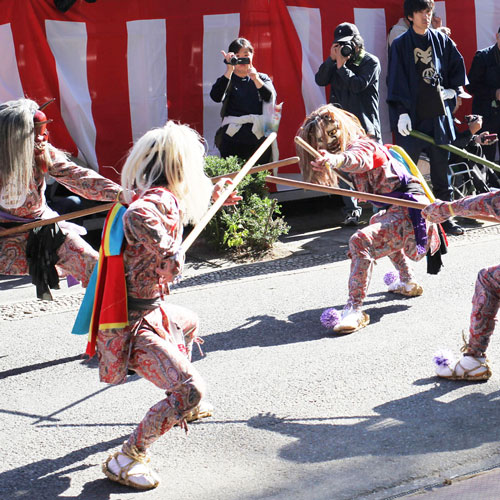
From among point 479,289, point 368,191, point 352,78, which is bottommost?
point 479,289

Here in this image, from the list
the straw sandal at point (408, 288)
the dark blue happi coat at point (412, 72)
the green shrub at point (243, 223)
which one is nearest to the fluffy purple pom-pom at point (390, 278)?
the straw sandal at point (408, 288)

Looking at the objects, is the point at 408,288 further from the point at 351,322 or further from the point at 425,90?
the point at 425,90

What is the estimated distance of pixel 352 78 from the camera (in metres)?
8.28

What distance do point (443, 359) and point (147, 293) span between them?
6.04ft

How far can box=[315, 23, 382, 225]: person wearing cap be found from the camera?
8227 millimetres

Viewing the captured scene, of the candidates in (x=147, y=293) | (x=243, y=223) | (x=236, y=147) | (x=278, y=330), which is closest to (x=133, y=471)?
(x=147, y=293)

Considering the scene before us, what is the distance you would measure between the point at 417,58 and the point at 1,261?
4853mm

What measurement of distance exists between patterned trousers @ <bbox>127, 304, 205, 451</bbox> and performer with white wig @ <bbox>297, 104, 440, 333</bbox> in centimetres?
211

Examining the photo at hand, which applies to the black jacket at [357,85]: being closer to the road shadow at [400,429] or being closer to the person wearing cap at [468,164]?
the person wearing cap at [468,164]

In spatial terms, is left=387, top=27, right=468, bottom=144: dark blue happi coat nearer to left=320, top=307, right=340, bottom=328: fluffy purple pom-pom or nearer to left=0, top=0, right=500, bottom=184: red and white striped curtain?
left=0, top=0, right=500, bottom=184: red and white striped curtain

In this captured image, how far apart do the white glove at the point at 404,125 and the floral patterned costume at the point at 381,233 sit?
7.99 feet

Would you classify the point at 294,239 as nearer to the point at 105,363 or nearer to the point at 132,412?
the point at 132,412

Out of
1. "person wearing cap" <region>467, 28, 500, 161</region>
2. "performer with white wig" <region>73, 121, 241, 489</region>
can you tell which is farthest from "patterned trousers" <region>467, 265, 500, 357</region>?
"person wearing cap" <region>467, 28, 500, 161</region>

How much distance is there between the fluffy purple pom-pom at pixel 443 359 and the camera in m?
4.72
